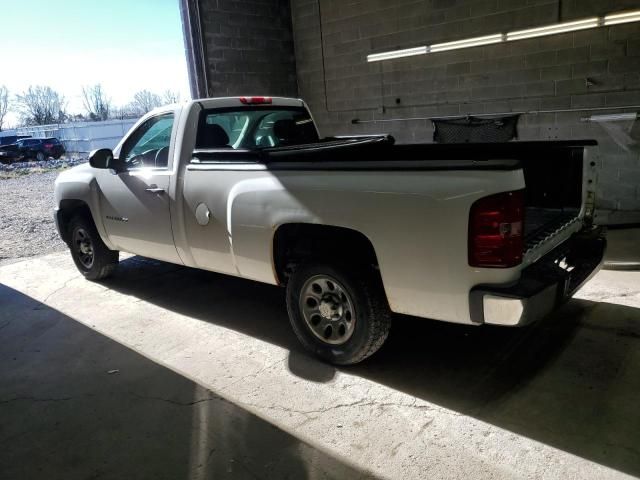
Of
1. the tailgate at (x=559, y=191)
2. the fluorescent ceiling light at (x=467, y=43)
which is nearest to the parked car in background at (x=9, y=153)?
the fluorescent ceiling light at (x=467, y=43)

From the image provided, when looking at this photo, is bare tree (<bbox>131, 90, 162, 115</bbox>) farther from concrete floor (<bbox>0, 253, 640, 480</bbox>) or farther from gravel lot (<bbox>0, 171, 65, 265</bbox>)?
concrete floor (<bbox>0, 253, 640, 480</bbox>)

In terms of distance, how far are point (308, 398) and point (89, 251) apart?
12.3 ft

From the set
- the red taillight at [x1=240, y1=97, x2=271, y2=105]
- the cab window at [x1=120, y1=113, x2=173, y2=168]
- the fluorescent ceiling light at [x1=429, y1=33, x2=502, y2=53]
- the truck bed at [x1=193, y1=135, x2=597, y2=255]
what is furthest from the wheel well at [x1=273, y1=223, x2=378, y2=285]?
the fluorescent ceiling light at [x1=429, y1=33, x2=502, y2=53]

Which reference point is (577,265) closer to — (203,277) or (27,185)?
(203,277)

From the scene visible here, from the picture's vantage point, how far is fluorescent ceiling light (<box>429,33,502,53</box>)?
7.76 metres

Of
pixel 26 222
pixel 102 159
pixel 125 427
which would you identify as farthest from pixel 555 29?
pixel 26 222

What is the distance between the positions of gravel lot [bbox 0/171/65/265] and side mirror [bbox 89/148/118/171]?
337 centimetres

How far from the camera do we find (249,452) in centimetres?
270

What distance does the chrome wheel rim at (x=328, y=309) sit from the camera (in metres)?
3.40

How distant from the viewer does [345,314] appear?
3.43m

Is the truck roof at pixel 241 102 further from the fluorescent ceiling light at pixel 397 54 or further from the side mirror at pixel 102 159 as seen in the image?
the fluorescent ceiling light at pixel 397 54

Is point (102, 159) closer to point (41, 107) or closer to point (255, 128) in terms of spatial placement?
point (255, 128)

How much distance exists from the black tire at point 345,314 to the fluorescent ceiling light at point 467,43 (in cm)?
598

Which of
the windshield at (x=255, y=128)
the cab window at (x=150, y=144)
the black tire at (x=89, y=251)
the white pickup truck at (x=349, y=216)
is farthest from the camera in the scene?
the black tire at (x=89, y=251)
